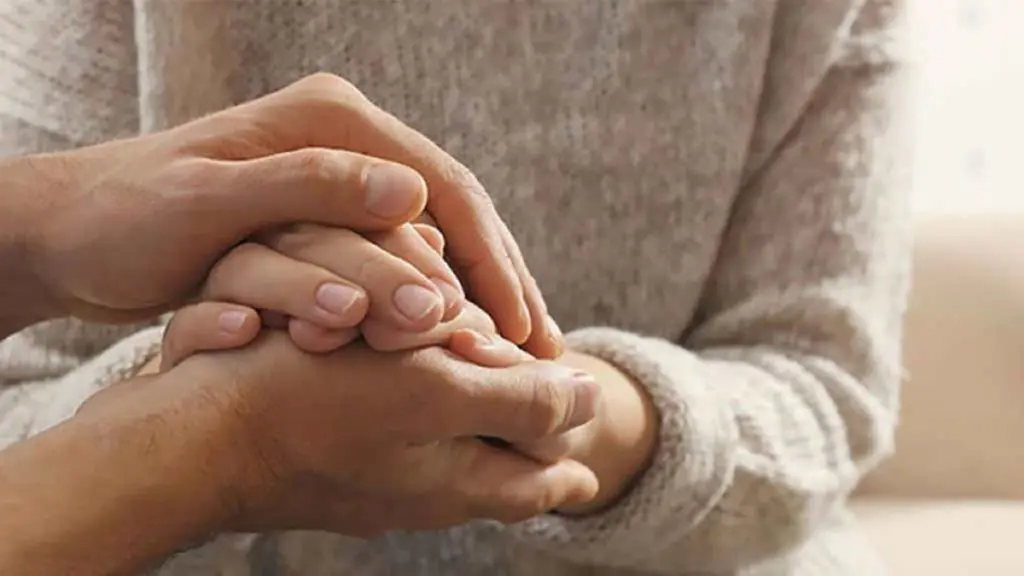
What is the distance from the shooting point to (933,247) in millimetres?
1224

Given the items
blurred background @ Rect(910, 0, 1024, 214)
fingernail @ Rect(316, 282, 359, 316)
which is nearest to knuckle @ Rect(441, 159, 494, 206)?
fingernail @ Rect(316, 282, 359, 316)

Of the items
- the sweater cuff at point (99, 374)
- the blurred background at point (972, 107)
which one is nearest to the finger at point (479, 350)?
the sweater cuff at point (99, 374)

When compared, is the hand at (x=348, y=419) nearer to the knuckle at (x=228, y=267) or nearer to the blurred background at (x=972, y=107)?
the knuckle at (x=228, y=267)

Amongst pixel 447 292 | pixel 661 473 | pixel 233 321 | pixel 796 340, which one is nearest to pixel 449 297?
pixel 447 292

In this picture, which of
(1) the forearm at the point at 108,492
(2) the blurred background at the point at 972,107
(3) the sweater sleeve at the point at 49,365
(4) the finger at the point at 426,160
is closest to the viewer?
(1) the forearm at the point at 108,492

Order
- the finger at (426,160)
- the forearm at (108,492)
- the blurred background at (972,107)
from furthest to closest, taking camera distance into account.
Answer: the blurred background at (972,107) → the finger at (426,160) → the forearm at (108,492)

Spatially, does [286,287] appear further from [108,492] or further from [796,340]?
[796,340]

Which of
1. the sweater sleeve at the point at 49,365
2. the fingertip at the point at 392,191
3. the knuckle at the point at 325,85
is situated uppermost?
the knuckle at the point at 325,85

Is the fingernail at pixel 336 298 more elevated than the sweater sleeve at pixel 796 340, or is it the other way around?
the fingernail at pixel 336 298

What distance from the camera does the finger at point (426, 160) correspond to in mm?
707

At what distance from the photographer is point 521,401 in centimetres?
68

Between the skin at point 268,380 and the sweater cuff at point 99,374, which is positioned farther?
the sweater cuff at point 99,374

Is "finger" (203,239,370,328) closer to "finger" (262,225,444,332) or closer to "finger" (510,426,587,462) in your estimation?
"finger" (262,225,444,332)

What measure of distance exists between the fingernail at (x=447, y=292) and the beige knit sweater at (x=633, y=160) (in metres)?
0.19
